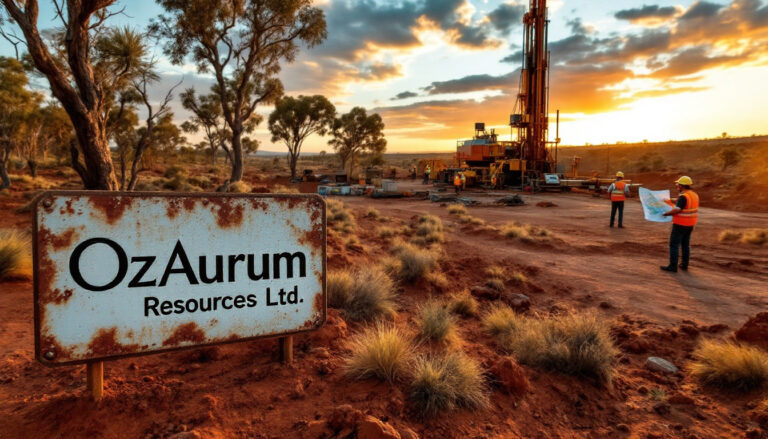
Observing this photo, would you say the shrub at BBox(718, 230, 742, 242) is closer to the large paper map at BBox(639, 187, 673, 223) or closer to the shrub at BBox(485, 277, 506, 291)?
the large paper map at BBox(639, 187, 673, 223)

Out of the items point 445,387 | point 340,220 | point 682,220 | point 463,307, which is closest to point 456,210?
point 340,220

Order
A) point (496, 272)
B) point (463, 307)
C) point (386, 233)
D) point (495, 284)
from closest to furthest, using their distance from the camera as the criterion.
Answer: point (463, 307)
point (495, 284)
point (496, 272)
point (386, 233)

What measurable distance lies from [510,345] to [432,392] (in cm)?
164

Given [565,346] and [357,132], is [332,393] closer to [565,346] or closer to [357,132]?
[565,346]

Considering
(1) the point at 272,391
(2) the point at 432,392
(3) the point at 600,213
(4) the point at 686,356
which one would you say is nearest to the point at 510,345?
(2) the point at 432,392

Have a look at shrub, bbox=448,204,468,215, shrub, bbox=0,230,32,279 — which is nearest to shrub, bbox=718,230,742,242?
shrub, bbox=448,204,468,215

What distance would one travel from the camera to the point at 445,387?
8.89ft

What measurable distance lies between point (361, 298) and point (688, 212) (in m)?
7.62

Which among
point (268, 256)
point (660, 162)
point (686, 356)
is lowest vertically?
point (686, 356)

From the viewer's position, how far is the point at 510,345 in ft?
13.3

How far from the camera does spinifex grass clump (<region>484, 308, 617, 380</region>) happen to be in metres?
3.54

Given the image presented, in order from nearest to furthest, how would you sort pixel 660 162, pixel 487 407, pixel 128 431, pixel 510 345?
pixel 128 431
pixel 487 407
pixel 510 345
pixel 660 162

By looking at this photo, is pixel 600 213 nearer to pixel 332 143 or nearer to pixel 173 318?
pixel 173 318

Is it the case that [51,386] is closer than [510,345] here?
Yes
